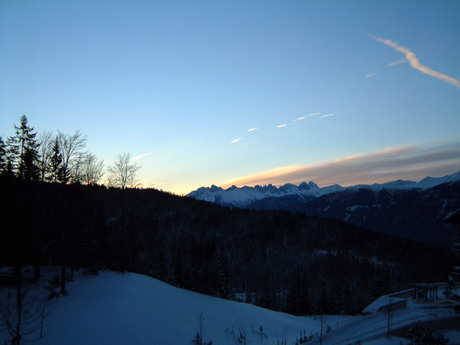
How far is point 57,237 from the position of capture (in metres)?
32.0

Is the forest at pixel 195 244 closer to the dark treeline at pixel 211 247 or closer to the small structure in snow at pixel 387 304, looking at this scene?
the dark treeline at pixel 211 247

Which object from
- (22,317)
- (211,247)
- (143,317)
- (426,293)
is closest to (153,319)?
(143,317)

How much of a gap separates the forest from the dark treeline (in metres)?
0.14

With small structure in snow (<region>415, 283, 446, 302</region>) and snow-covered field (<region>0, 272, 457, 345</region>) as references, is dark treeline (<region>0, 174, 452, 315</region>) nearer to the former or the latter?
snow-covered field (<region>0, 272, 457, 345</region>)

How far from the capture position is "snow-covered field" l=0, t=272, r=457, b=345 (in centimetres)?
2038

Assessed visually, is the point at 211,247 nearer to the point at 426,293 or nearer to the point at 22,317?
the point at 426,293

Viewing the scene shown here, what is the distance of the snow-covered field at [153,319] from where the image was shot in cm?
Answer: 2038

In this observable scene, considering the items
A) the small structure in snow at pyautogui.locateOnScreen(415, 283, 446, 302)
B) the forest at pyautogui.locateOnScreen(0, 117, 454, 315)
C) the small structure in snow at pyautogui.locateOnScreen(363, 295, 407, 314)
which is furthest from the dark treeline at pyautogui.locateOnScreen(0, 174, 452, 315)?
the small structure in snow at pyautogui.locateOnScreen(415, 283, 446, 302)

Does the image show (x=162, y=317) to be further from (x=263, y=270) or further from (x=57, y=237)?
(x=263, y=270)

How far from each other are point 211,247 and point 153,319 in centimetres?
2963

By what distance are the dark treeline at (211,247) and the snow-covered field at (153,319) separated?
3.00 meters

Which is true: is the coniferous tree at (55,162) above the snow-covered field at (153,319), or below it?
above

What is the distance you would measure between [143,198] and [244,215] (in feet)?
200

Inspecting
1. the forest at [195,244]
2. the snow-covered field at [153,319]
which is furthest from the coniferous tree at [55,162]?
the snow-covered field at [153,319]
